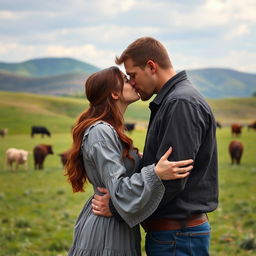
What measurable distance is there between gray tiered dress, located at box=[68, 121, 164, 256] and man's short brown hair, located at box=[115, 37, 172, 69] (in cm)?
47

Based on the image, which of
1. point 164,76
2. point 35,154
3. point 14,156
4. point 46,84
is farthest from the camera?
point 46,84

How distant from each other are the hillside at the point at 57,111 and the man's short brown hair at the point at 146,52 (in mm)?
12032

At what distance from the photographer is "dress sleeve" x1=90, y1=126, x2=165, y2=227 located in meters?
3.07

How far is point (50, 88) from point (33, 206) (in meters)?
10.6

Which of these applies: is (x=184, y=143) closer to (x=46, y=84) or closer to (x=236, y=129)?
(x=236, y=129)

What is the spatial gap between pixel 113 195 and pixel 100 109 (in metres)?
0.62

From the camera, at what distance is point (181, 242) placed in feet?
10.7

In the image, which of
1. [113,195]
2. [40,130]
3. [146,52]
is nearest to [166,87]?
[146,52]

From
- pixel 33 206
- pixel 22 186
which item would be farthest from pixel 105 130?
pixel 22 186

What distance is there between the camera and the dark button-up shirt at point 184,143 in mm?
3059

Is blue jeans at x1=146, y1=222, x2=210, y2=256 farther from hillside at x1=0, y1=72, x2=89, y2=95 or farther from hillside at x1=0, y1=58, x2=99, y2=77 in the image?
hillside at x1=0, y1=58, x2=99, y2=77

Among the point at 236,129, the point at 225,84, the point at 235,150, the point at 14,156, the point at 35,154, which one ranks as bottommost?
the point at 235,150

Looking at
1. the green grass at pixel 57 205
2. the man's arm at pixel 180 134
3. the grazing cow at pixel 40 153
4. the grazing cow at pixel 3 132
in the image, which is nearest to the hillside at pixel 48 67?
the green grass at pixel 57 205

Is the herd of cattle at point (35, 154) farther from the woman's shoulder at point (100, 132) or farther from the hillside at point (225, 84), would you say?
the woman's shoulder at point (100, 132)
